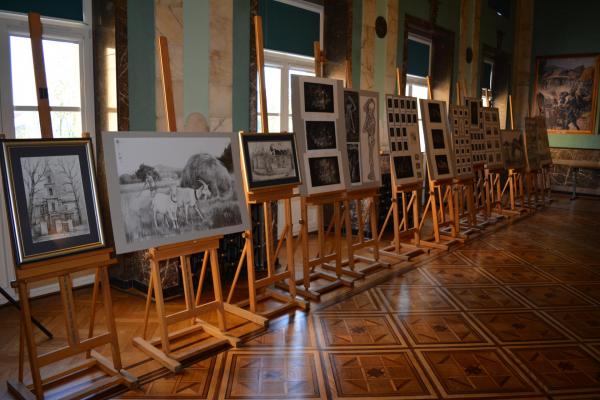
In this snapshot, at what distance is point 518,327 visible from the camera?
4.02 m

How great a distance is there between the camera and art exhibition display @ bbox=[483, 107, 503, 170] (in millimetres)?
8266

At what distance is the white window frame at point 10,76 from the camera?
3.96 metres

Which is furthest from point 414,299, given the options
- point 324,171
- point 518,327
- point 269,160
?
point 269,160

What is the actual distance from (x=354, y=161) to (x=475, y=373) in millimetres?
2531

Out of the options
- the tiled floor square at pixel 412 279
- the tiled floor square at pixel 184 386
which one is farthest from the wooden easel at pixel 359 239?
the tiled floor square at pixel 184 386

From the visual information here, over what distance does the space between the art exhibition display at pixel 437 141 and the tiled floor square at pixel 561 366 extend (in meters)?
3.09

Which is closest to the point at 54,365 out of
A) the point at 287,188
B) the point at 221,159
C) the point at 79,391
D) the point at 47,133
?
the point at 79,391

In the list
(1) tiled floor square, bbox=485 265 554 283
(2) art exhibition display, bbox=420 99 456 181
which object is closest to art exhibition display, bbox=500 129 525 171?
(2) art exhibition display, bbox=420 99 456 181

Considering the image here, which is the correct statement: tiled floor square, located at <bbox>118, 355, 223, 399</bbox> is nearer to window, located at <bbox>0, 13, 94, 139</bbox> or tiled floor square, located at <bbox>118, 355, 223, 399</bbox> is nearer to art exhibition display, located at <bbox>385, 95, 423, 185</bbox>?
window, located at <bbox>0, 13, 94, 139</bbox>

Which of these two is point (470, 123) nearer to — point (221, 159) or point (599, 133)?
point (221, 159)

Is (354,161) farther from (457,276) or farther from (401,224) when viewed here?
(457,276)

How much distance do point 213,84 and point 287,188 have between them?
132 cm

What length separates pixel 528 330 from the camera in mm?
3959

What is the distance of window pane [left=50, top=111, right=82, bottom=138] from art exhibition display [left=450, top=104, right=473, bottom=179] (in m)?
4.78
